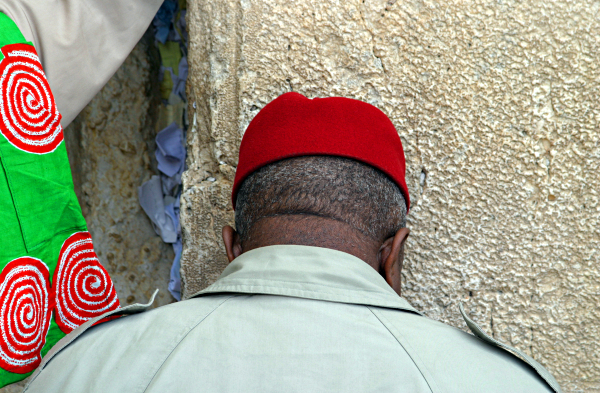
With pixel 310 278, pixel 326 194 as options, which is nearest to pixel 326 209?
pixel 326 194

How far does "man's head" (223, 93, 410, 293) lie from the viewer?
90cm

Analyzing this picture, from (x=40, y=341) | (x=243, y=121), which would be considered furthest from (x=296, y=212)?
(x=40, y=341)

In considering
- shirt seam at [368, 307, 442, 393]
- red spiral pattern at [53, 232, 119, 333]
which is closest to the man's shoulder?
shirt seam at [368, 307, 442, 393]

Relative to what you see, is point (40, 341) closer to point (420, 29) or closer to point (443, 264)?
point (443, 264)

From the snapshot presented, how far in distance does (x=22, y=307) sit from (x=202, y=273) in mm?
531

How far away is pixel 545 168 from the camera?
1245 mm

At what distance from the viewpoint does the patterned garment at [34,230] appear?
928 mm

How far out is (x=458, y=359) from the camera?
0.75 m

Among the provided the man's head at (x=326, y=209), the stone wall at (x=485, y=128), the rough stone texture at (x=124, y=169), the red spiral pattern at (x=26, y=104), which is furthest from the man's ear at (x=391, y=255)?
the rough stone texture at (x=124, y=169)

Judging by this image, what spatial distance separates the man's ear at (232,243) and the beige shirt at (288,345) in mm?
215

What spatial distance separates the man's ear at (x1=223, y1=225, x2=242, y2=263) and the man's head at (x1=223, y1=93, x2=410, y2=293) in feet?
0.27

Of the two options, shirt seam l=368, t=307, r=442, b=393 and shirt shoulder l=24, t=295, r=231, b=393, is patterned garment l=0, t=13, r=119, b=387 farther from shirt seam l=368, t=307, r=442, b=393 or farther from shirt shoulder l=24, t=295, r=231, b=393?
shirt seam l=368, t=307, r=442, b=393

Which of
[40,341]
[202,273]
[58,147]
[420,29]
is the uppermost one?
[420,29]

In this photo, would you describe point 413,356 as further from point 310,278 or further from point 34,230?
point 34,230
